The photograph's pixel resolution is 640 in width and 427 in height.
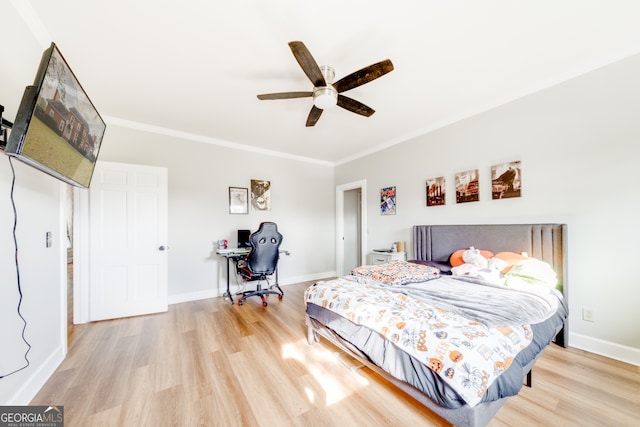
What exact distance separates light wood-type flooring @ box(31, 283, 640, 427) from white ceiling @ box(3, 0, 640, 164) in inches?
90.8

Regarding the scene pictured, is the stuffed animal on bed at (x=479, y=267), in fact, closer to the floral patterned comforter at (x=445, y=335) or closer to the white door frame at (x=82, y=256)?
the floral patterned comforter at (x=445, y=335)

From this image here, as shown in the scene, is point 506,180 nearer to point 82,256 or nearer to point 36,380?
point 36,380

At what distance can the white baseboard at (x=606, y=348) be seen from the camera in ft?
6.49

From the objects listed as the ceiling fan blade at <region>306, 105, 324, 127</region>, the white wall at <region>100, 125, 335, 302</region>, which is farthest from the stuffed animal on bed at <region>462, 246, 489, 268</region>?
the white wall at <region>100, 125, 335, 302</region>

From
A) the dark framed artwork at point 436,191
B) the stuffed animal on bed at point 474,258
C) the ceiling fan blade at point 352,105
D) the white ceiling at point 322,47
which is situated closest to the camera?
the white ceiling at point 322,47

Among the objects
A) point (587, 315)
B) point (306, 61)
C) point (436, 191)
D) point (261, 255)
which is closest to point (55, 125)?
point (306, 61)

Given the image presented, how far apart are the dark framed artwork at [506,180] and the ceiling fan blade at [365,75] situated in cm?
196

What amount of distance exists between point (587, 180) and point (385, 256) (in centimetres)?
232

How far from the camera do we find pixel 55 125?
131cm

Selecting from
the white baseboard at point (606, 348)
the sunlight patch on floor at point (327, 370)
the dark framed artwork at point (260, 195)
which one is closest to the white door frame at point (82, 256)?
the dark framed artwork at point (260, 195)

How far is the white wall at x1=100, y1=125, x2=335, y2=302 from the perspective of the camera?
3533mm

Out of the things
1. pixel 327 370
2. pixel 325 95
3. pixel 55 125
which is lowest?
pixel 327 370

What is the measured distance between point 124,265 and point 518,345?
13.4ft

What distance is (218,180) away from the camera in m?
4.03
